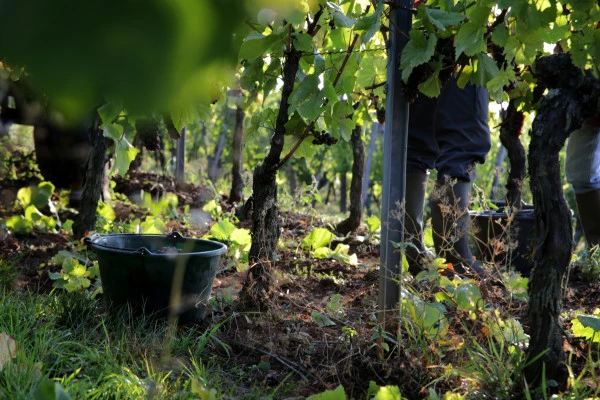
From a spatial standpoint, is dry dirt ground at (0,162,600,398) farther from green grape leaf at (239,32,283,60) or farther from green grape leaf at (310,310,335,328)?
green grape leaf at (239,32,283,60)

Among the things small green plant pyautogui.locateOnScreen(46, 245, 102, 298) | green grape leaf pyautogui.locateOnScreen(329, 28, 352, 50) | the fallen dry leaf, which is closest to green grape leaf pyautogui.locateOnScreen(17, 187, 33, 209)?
small green plant pyautogui.locateOnScreen(46, 245, 102, 298)

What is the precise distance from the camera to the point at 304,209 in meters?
4.94

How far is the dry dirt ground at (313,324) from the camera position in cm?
164

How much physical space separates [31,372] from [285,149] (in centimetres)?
122

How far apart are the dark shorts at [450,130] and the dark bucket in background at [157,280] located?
109 centimetres

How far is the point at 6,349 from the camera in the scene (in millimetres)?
1558

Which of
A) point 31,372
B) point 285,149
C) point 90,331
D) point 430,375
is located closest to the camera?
point 31,372

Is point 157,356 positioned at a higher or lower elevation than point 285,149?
lower

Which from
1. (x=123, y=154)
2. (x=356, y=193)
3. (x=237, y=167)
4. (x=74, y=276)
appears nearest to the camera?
(x=123, y=154)

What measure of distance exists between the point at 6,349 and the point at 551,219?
57.4 inches

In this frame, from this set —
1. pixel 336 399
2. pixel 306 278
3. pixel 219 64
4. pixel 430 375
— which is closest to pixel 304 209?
pixel 306 278

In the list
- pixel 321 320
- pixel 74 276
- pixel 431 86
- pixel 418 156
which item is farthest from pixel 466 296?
pixel 74 276

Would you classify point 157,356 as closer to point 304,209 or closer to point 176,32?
point 176,32

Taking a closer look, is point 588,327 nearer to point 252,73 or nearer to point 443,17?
point 443,17
